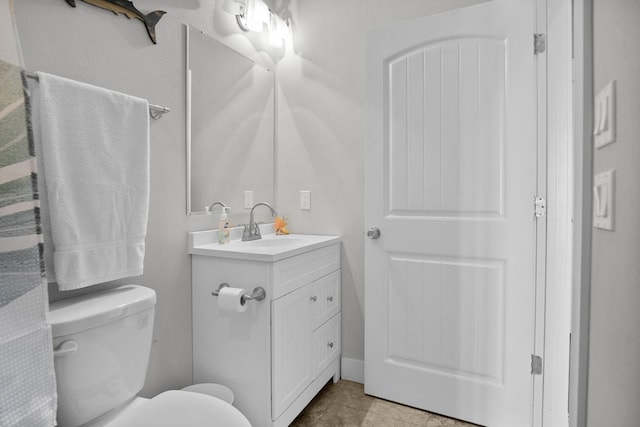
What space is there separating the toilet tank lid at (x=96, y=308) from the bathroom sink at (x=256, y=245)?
36 cm

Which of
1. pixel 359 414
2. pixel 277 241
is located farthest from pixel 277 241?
pixel 359 414

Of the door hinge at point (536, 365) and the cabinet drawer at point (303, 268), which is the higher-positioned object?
the cabinet drawer at point (303, 268)

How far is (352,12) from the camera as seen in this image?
2.14 m

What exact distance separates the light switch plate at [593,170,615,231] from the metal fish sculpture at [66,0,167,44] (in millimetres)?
1641

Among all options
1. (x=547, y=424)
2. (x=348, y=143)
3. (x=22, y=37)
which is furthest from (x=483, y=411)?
(x=22, y=37)

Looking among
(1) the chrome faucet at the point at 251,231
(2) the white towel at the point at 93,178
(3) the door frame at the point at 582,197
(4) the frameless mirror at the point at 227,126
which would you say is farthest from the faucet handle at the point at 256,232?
(3) the door frame at the point at 582,197

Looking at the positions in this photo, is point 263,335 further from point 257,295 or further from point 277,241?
point 277,241

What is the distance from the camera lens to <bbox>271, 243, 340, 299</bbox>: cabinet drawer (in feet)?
5.15

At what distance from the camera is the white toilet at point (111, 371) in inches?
41.3

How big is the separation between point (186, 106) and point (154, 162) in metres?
0.33

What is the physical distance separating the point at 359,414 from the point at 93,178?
5.30 ft

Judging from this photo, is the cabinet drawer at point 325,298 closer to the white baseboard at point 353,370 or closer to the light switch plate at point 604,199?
the white baseboard at point 353,370

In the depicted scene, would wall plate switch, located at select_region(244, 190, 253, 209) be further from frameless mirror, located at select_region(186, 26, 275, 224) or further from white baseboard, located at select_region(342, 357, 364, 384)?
white baseboard, located at select_region(342, 357, 364, 384)

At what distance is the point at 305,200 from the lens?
89.9 inches
